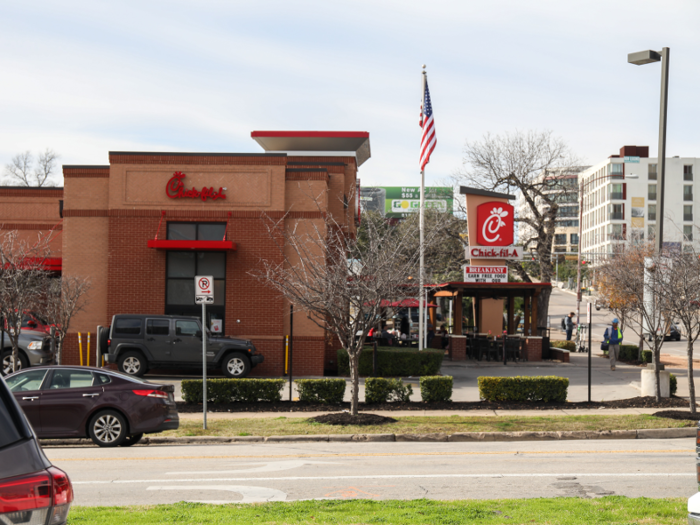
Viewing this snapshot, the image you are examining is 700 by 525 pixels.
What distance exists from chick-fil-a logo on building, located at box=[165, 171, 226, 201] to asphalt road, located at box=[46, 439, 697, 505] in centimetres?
1256

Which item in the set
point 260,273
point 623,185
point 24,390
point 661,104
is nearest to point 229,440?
point 24,390

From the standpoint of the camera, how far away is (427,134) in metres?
23.5

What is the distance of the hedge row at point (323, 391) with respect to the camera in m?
16.9

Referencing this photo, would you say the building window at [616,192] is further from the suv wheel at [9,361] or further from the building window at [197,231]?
the suv wheel at [9,361]

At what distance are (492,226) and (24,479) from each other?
28.1 m

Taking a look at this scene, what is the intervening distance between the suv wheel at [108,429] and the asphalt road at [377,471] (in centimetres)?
33

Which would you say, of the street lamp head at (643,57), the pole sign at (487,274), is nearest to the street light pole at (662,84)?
the street lamp head at (643,57)

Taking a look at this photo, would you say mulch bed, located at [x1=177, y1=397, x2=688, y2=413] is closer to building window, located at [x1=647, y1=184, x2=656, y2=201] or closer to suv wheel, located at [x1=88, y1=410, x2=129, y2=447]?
suv wheel, located at [x1=88, y1=410, x2=129, y2=447]

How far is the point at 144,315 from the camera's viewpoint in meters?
21.9

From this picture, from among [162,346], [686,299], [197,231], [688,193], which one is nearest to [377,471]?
[686,299]

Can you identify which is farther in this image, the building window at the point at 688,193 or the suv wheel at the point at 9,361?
the building window at the point at 688,193

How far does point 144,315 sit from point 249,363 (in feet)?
11.5

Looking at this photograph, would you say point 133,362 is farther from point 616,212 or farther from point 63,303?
point 616,212

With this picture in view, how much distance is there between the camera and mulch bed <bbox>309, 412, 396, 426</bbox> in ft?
47.3
